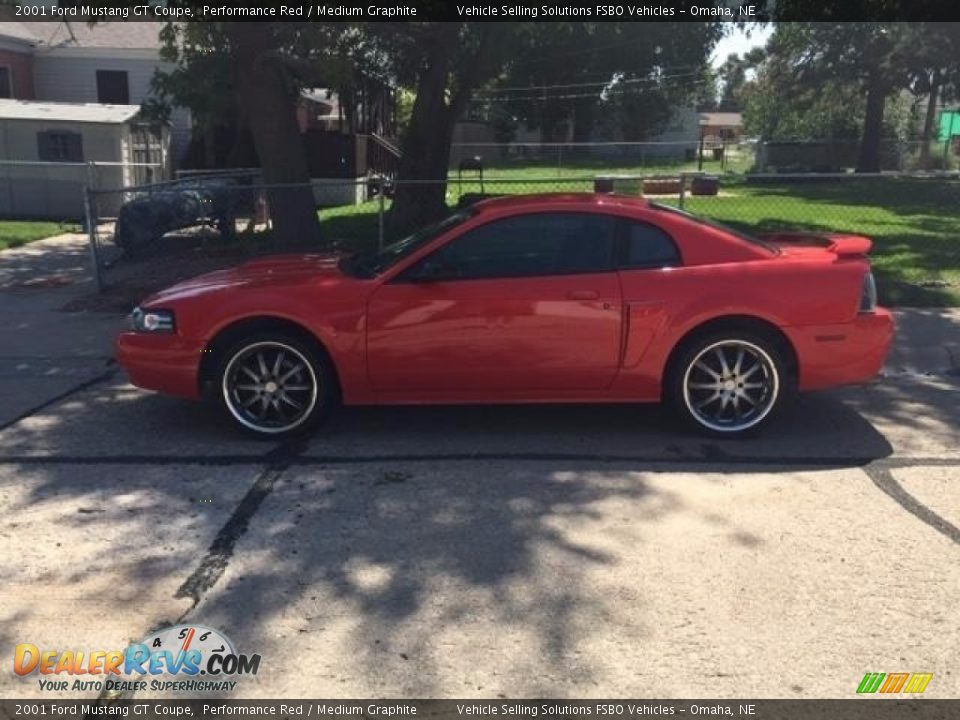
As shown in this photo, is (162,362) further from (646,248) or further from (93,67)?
(93,67)

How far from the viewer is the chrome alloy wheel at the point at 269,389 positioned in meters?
5.78

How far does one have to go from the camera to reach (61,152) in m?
21.2

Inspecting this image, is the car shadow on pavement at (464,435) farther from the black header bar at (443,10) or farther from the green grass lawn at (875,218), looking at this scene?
the black header bar at (443,10)

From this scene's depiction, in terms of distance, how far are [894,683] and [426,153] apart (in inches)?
545

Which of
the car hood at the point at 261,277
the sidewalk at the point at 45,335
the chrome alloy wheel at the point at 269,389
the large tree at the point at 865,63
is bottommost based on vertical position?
the sidewalk at the point at 45,335

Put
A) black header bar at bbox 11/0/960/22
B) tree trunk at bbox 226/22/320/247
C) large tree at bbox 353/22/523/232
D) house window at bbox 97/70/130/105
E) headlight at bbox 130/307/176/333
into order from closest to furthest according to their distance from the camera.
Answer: headlight at bbox 130/307/176/333
black header bar at bbox 11/0/960/22
tree trunk at bbox 226/22/320/247
large tree at bbox 353/22/523/232
house window at bbox 97/70/130/105

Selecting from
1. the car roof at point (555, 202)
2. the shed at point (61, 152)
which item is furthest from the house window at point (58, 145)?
the car roof at point (555, 202)

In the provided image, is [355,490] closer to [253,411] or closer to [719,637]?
[253,411]

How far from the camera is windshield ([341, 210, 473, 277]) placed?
19.4 ft

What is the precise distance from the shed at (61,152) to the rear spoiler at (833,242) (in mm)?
16625

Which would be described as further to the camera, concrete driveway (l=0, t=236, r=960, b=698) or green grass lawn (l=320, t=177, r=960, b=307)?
green grass lawn (l=320, t=177, r=960, b=307)

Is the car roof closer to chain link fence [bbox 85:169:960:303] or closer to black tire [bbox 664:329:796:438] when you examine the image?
black tire [bbox 664:329:796:438]

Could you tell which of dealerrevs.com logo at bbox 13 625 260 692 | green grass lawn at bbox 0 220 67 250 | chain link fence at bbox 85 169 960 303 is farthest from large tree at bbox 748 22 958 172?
dealerrevs.com logo at bbox 13 625 260 692

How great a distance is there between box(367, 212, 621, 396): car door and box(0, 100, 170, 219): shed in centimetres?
1625
